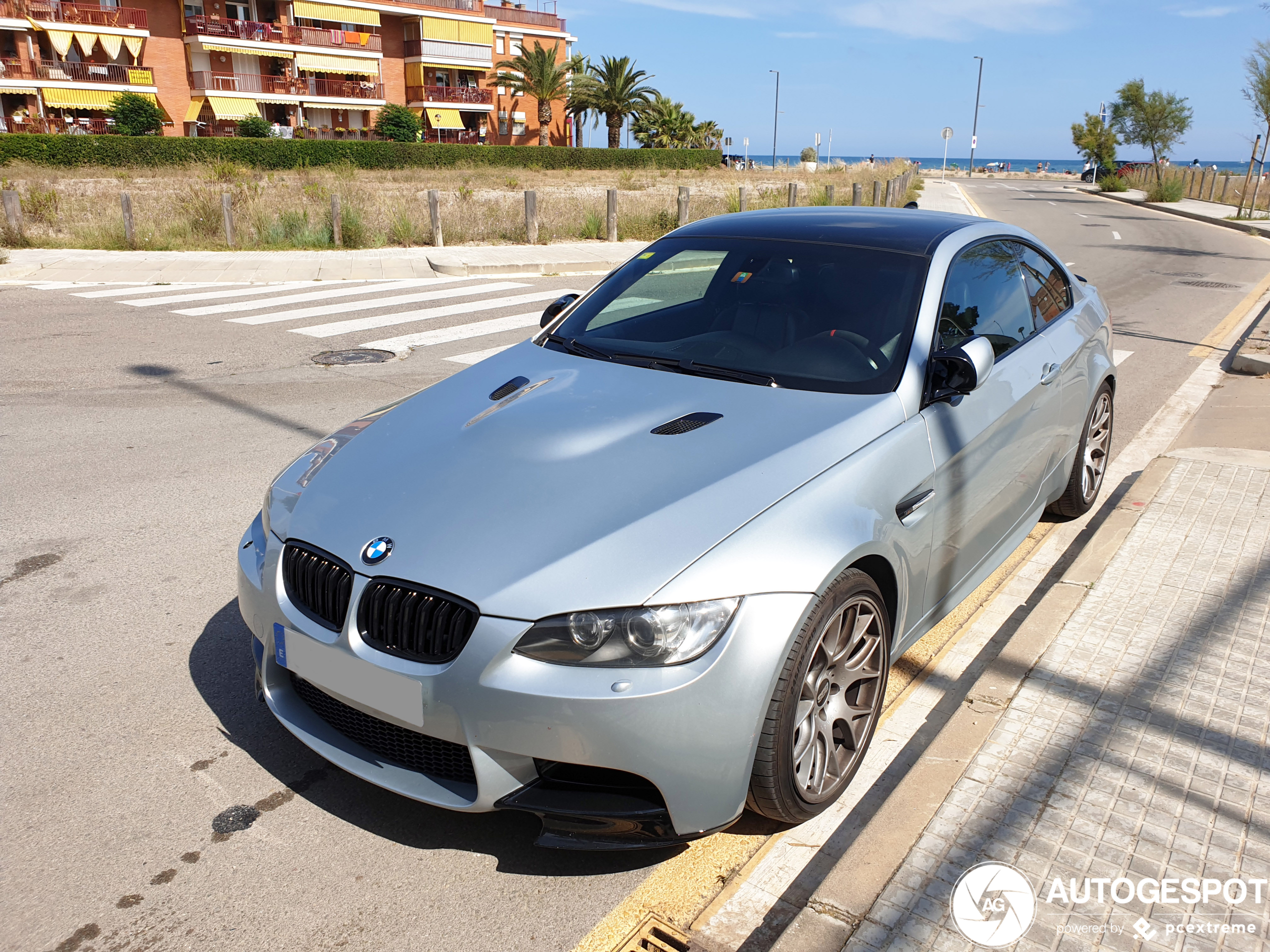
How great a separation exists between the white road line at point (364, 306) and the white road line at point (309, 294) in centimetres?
15

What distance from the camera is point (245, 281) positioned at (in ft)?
48.9

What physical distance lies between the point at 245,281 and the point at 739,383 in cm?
1328

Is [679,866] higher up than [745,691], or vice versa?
[745,691]

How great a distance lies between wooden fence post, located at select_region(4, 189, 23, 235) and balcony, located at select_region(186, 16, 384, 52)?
152 ft

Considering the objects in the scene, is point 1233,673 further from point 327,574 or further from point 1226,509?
point 327,574

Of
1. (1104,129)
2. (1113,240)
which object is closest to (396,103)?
(1104,129)

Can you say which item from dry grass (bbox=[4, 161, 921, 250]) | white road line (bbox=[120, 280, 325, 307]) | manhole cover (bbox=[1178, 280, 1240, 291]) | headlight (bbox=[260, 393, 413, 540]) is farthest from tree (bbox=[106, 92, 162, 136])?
headlight (bbox=[260, 393, 413, 540])

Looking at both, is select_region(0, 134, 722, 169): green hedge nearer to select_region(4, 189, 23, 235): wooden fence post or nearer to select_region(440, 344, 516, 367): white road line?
select_region(4, 189, 23, 235): wooden fence post

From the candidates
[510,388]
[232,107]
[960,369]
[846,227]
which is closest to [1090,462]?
[846,227]

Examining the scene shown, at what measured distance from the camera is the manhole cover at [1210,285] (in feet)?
51.3

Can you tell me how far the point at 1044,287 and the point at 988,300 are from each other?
2.79 ft

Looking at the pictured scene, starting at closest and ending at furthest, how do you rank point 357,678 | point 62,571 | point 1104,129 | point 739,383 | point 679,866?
point 357,678 → point 679,866 → point 739,383 → point 62,571 → point 1104,129

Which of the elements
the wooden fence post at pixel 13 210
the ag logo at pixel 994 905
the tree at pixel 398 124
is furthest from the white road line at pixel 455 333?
the tree at pixel 398 124

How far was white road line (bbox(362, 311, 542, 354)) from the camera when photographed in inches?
403
